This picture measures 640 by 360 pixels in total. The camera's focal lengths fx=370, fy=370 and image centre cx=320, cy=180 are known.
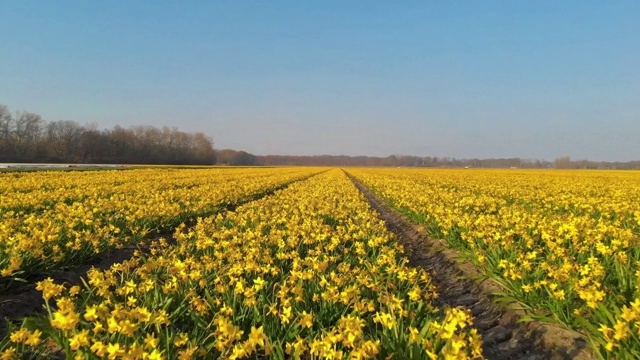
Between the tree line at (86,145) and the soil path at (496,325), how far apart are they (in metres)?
93.4

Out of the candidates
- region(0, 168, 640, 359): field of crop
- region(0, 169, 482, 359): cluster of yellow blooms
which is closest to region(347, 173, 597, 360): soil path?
region(0, 168, 640, 359): field of crop

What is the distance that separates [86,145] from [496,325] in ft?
365

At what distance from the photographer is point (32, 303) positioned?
5.64m

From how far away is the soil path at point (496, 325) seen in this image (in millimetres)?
4395

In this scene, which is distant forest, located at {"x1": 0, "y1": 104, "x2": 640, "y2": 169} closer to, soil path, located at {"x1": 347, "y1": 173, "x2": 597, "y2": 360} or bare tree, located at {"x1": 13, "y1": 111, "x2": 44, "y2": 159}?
bare tree, located at {"x1": 13, "y1": 111, "x2": 44, "y2": 159}

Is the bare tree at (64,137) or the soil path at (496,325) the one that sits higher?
the bare tree at (64,137)

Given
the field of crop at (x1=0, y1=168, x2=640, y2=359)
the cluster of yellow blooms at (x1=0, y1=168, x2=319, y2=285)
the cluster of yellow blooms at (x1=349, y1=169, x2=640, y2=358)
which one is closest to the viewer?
the field of crop at (x1=0, y1=168, x2=640, y2=359)

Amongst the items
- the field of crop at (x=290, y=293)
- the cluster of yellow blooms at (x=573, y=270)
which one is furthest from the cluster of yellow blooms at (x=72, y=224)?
the cluster of yellow blooms at (x=573, y=270)

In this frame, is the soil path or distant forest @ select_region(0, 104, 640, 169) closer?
the soil path

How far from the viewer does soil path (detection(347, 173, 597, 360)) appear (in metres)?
4.39

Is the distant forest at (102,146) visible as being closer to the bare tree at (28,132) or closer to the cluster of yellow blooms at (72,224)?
the bare tree at (28,132)

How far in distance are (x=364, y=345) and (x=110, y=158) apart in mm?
111692

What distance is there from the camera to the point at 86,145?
96.2m

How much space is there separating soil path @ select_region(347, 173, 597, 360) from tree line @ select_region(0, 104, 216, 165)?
307ft
